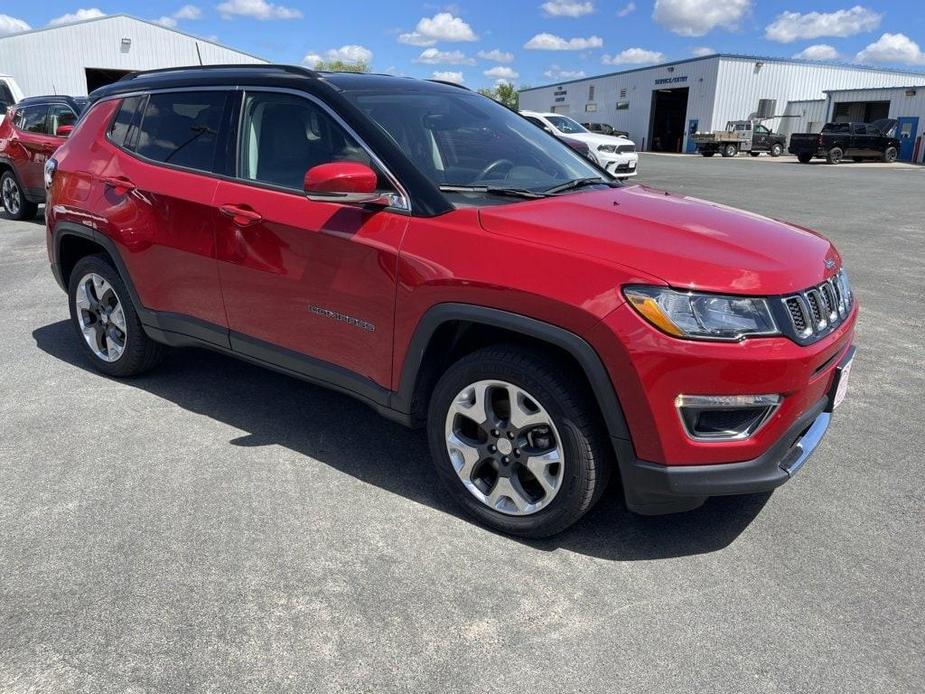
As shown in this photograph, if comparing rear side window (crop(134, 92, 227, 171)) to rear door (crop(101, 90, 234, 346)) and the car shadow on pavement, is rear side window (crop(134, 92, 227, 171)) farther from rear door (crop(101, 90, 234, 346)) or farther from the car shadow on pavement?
the car shadow on pavement

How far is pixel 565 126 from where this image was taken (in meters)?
21.3

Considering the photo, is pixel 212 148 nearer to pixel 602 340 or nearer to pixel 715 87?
pixel 602 340

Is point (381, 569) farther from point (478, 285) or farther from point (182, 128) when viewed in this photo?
point (182, 128)

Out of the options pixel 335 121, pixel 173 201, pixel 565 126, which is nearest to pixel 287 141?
pixel 335 121

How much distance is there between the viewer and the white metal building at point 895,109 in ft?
132

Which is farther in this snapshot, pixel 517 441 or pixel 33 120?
pixel 33 120

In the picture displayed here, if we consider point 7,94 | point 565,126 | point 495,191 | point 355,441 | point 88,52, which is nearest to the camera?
point 495,191

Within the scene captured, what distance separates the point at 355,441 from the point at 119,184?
6.58 feet

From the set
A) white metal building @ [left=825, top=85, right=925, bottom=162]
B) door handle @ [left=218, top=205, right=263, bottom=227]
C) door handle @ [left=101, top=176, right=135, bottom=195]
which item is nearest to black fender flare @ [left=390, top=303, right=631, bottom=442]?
door handle @ [left=218, top=205, right=263, bottom=227]

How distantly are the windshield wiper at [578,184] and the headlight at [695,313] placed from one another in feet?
3.45

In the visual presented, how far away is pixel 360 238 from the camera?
3.09 m

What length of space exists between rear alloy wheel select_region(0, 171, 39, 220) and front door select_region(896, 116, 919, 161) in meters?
42.7

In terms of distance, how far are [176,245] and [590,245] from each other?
Result: 7.65ft

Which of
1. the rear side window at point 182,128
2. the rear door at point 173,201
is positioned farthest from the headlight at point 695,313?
the rear side window at point 182,128
